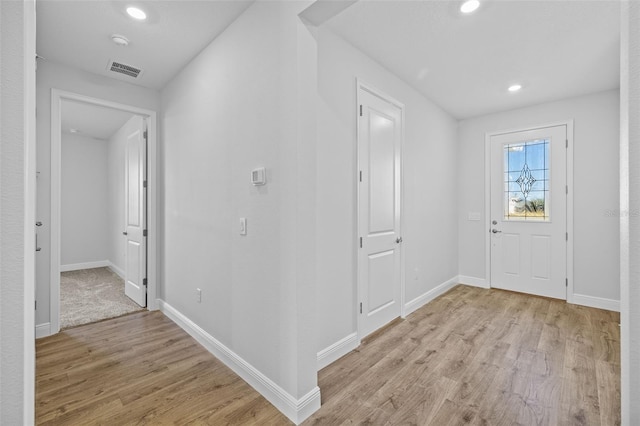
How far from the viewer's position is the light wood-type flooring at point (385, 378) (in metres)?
1.80

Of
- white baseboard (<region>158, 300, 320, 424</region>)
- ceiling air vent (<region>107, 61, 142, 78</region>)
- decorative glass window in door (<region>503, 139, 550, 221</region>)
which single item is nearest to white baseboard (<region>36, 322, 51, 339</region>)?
white baseboard (<region>158, 300, 320, 424</region>)

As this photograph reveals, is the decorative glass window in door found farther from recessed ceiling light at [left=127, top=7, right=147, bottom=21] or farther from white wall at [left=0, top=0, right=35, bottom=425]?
white wall at [left=0, top=0, right=35, bottom=425]

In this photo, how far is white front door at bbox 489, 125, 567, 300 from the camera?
401 centimetres

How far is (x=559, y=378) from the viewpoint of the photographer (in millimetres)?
2184

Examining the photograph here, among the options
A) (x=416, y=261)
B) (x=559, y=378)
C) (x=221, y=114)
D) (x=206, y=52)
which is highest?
(x=206, y=52)

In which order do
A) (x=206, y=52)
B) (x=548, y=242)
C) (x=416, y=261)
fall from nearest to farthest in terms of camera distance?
(x=206, y=52) < (x=416, y=261) < (x=548, y=242)

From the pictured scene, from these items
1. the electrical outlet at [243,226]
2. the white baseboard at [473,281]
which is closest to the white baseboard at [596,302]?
the white baseboard at [473,281]

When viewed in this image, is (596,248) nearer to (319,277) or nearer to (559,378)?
(559,378)

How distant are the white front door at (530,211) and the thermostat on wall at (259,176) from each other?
3984 millimetres

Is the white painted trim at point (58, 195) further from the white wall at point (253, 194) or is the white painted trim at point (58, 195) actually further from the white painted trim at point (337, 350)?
the white painted trim at point (337, 350)

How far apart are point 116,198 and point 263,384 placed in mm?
5591

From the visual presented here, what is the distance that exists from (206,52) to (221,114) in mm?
705

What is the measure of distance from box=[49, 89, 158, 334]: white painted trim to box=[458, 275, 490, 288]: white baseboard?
453cm

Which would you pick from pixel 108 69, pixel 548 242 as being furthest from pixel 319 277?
pixel 548 242
